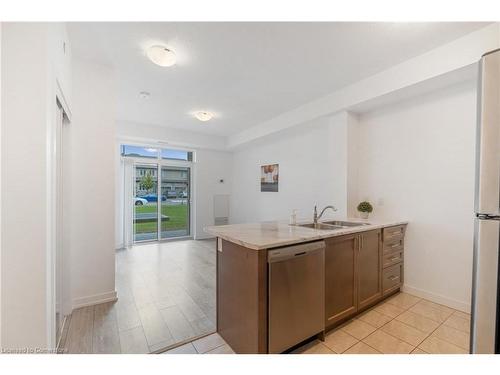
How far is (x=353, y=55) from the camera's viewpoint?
7.86 feet

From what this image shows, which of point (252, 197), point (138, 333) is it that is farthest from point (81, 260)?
point (252, 197)

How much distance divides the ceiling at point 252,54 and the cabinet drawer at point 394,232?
1.93m

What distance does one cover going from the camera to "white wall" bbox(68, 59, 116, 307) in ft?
8.05

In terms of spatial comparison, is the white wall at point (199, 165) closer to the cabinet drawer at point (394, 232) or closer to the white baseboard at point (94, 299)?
the white baseboard at point (94, 299)

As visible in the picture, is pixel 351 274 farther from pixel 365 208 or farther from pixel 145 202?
pixel 145 202

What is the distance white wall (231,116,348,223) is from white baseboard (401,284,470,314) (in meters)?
1.20

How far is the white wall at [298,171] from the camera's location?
3.39 meters

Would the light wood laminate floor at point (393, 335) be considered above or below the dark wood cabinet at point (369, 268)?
below

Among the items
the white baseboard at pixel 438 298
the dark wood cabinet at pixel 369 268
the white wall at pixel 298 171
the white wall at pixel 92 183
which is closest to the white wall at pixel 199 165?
the white wall at pixel 298 171

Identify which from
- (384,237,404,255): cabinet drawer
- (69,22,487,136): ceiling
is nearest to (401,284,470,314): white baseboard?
(384,237,404,255): cabinet drawer

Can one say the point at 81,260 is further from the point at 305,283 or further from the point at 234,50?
the point at 234,50

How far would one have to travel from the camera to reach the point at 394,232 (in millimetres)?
2711

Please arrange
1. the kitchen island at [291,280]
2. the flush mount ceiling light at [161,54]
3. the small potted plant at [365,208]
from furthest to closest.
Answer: the small potted plant at [365,208]
the flush mount ceiling light at [161,54]
the kitchen island at [291,280]
